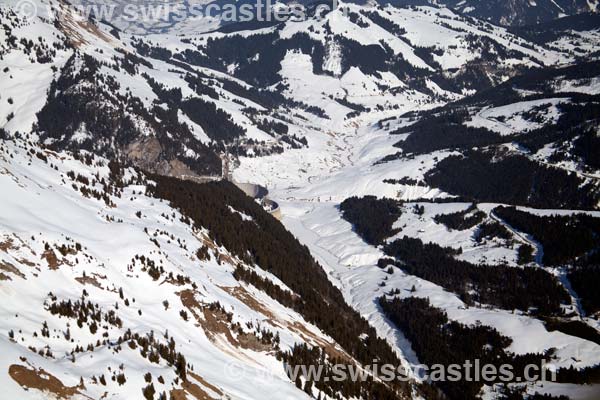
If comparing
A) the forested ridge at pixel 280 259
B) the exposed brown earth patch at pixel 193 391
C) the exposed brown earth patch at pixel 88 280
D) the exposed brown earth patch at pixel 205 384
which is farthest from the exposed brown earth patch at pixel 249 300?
the exposed brown earth patch at pixel 193 391

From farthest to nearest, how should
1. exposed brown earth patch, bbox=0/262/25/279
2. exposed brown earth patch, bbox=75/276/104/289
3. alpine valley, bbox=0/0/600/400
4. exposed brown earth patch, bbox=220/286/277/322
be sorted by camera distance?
A: exposed brown earth patch, bbox=220/286/277/322
exposed brown earth patch, bbox=75/276/104/289
exposed brown earth patch, bbox=0/262/25/279
alpine valley, bbox=0/0/600/400

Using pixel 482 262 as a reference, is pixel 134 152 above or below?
above

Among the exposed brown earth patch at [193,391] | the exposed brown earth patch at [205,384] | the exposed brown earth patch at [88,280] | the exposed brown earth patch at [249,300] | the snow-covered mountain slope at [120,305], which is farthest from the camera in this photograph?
the exposed brown earth patch at [249,300]

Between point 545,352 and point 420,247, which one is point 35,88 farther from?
point 545,352

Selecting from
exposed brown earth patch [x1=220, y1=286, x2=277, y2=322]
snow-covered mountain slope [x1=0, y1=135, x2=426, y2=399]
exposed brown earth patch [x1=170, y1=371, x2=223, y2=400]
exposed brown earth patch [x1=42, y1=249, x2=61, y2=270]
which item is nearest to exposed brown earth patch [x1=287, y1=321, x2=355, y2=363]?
snow-covered mountain slope [x1=0, y1=135, x2=426, y2=399]

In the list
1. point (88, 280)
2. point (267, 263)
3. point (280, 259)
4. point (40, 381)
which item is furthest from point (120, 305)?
point (280, 259)

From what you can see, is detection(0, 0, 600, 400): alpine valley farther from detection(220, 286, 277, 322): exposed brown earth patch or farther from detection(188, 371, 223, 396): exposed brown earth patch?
detection(220, 286, 277, 322): exposed brown earth patch

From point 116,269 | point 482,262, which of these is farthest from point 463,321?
point 116,269

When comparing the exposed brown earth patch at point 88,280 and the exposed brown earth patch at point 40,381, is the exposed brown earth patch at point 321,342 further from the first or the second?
the exposed brown earth patch at point 40,381
